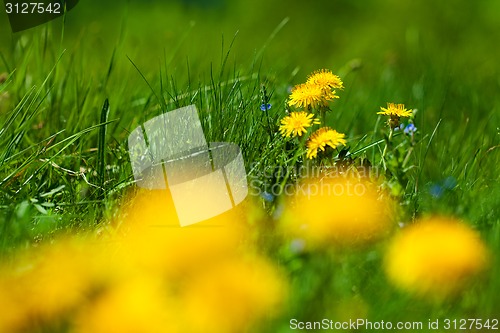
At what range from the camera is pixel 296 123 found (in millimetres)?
1967

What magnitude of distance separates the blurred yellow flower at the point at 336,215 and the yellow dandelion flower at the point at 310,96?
239 millimetres

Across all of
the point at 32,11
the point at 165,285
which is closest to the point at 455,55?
the point at 32,11

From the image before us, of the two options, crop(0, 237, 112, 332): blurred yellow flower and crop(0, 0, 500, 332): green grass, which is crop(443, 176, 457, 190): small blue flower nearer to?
crop(0, 0, 500, 332): green grass

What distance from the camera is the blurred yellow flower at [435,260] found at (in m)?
1.54

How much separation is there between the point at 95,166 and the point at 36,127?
1.38ft

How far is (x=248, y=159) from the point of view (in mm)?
2057

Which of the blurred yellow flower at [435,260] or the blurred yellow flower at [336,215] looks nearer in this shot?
the blurred yellow flower at [435,260]

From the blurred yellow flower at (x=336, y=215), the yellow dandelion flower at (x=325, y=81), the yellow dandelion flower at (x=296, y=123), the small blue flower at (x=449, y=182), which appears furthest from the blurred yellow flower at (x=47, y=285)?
the small blue flower at (x=449, y=182)

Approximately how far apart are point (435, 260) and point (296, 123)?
1.88 ft

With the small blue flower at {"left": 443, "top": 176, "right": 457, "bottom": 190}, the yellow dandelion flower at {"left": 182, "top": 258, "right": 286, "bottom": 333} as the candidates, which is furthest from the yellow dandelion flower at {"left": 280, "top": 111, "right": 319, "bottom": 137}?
the yellow dandelion flower at {"left": 182, "top": 258, "right": 286, "bottom": 333}

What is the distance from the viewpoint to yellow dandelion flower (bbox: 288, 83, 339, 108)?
2014 millimetres

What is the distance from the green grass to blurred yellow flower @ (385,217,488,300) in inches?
1.2

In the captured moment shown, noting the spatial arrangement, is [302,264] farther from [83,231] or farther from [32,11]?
[32,11]

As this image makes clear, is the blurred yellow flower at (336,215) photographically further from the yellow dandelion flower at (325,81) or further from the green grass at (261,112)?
the yellow dandelion flower at (325,81)
